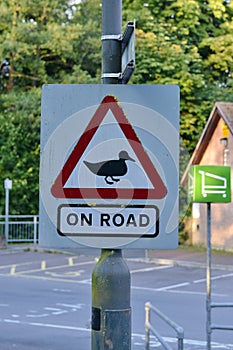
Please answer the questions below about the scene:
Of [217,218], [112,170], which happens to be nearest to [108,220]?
[112,170]

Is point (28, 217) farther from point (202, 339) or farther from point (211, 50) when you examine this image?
point (202, 339)

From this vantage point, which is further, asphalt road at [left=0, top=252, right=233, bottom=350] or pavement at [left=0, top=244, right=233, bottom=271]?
pavement at [left=0, top=244, right=233, bottom=271]

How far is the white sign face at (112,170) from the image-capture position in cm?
355

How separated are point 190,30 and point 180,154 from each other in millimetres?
34367

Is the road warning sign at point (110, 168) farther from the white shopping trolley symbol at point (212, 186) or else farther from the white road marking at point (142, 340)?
the white road marking at point (142, 340)

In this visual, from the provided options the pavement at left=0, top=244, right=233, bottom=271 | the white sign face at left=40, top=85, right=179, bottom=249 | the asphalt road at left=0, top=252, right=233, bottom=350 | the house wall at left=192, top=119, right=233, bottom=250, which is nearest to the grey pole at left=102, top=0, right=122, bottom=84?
the white sign face at left=40, top=85, right=179, bottom=249

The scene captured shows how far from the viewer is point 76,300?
584 inches

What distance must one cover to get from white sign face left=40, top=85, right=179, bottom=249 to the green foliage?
26.5 m

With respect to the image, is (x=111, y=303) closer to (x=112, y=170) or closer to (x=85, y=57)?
(x=112, y=170)

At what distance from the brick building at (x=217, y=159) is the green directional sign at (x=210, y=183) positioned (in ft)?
67.0

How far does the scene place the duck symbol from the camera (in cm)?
361

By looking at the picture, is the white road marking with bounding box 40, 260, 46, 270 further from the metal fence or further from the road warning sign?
the road warning sign

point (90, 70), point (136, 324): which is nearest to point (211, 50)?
point (90, 70)

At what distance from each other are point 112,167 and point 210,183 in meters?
2.88
